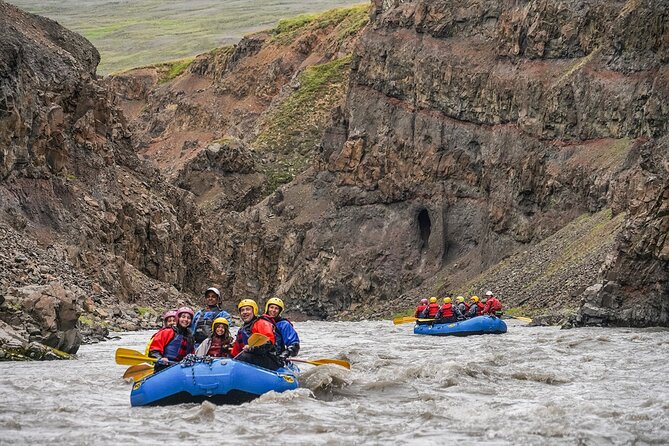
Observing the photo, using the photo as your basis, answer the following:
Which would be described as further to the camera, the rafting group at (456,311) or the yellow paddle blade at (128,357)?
the rafting group at (456,311)

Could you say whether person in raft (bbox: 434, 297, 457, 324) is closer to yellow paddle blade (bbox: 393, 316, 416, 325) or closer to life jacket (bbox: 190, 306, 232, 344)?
yellow paddle blade (bbox: 393, 316, 416, 325)

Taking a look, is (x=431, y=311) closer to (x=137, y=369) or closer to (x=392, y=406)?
(x=137, y=369)

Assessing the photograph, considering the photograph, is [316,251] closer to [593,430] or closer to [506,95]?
[506,95]

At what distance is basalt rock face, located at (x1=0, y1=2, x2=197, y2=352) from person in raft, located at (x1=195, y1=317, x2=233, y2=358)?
23.5 metres

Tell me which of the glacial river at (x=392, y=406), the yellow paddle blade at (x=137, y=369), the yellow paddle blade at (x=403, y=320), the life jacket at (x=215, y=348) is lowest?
the glacial river at (x=392, y=406)

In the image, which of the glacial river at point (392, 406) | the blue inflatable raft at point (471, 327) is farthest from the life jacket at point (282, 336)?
the blue inflatable raft at point (471, 327)

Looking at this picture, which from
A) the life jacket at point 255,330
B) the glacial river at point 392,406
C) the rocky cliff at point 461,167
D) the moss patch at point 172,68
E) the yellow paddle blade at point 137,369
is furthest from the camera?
the moss patch at point 172,68

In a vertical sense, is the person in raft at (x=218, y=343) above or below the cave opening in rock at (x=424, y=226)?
below

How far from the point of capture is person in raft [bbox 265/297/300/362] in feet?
88.5

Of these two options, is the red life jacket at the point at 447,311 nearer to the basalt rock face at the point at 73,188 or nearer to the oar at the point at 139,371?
the basalt rock face at the point at 73,188

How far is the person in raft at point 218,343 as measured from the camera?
26.4 m

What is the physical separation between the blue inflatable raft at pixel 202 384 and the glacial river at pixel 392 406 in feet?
0.88

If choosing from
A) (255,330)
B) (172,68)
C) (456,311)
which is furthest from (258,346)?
(172,68)

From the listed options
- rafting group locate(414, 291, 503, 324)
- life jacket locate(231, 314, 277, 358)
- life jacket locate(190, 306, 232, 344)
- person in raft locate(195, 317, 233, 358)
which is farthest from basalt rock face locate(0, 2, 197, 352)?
life jacket locate(231, 314, 277, 358)
